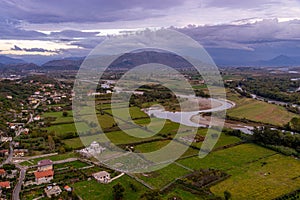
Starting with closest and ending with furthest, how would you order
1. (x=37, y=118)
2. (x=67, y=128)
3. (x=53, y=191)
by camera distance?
1. (x=53, y=191)
2. (x=67, y=128)
3. (x=37, y=118)

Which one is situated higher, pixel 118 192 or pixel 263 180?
pixel 118 192

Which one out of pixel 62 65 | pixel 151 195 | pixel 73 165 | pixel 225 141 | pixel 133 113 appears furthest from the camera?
pixel 62 65

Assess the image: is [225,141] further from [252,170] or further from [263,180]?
[263,180]

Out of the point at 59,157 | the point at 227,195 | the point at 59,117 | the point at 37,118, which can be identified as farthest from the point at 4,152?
the point at 227,195

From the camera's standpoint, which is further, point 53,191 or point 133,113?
point 133,113

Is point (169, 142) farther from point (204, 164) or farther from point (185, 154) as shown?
point (204, 164)

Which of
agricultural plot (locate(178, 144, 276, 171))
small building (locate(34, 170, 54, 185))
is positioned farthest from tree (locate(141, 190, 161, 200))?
small building (locate(34, 170, 54, 185))
